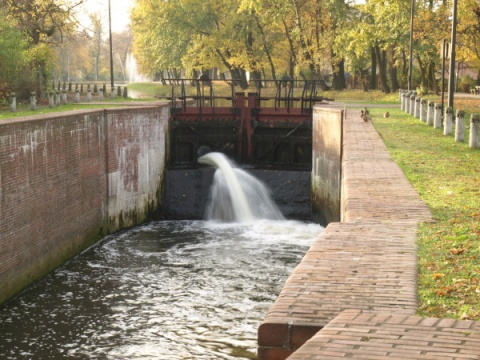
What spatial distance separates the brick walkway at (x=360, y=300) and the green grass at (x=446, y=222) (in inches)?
5.6

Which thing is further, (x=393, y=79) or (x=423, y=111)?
(x=393, y=79)

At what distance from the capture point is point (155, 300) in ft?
40.9

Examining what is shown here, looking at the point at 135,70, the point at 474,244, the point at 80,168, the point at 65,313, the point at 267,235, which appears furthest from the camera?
the point at 135,70

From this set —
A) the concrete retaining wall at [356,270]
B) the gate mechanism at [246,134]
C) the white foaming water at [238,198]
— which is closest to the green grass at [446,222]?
the concrete retaining wall at [356,270]

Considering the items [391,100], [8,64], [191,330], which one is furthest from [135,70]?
[191,330]

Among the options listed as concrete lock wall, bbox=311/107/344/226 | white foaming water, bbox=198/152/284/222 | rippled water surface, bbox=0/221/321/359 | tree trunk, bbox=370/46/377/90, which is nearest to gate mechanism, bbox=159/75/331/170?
white foaming water, bbox=198/152/284/222

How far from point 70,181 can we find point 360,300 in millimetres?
11232

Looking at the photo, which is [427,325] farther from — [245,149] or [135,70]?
[135,70]

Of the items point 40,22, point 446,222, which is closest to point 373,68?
point 40,22

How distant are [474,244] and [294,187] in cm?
1473

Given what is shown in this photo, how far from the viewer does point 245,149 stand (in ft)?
78.8

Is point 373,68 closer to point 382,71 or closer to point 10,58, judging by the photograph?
point 382,71

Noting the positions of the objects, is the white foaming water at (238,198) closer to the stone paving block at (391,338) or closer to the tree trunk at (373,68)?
the stone paving block at (391,338)

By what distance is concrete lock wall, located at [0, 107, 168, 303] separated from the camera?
13.0 m
